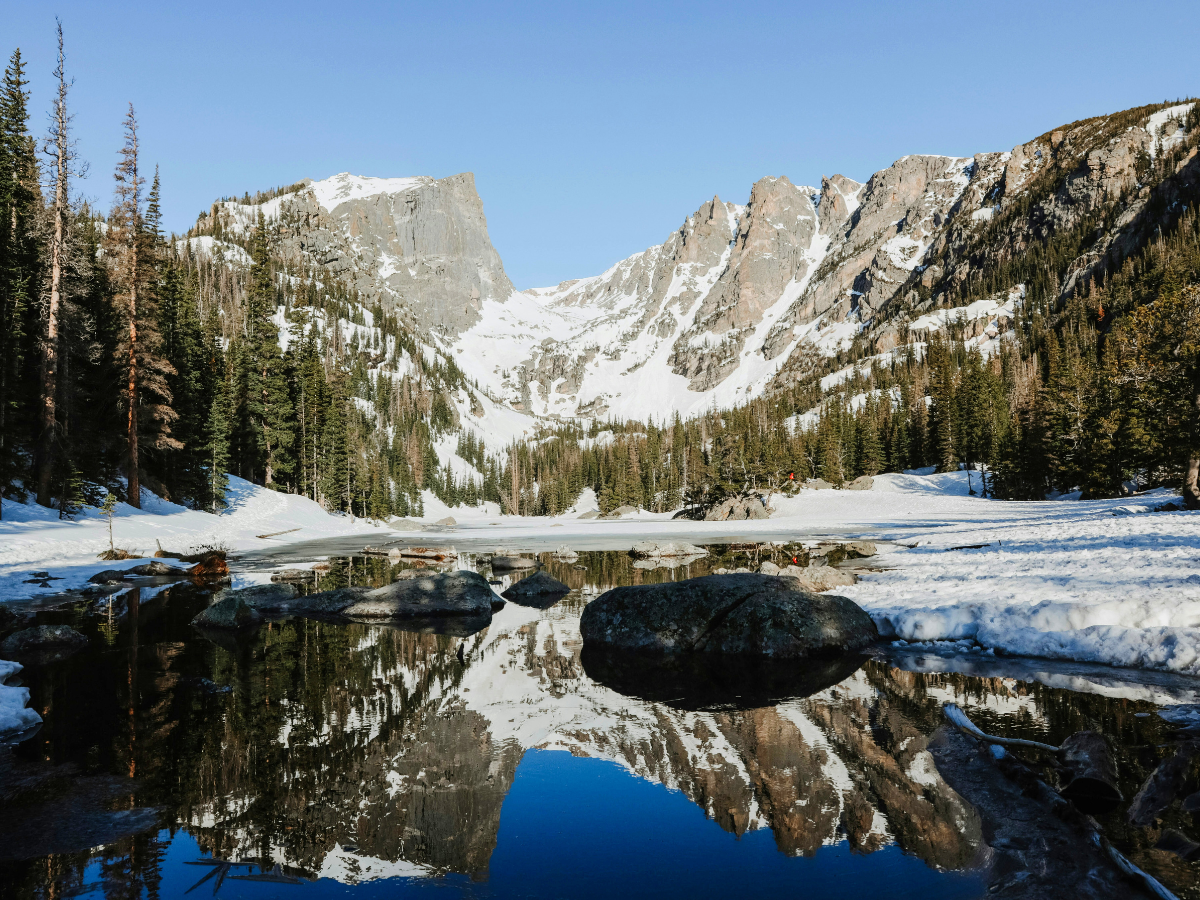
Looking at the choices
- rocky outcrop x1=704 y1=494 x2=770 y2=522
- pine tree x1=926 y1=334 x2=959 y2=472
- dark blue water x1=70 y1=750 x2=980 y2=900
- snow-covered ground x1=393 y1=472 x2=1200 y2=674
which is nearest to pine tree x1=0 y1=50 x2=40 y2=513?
dark blue water x1=70 y1=750 x2=980 y2=900

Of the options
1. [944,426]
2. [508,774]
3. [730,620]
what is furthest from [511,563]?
[944,426]

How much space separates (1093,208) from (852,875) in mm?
244428

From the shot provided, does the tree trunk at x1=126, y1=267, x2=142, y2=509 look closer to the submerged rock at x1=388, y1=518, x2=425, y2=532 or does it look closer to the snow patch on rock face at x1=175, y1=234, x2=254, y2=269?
the submerged rock at x1=388, y1=518, x2=425, y2=532

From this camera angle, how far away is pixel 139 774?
6.29 m

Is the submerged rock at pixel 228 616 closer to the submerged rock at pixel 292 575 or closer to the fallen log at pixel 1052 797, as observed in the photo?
the submerged rock at pixel 292 575

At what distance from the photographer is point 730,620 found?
11898mm

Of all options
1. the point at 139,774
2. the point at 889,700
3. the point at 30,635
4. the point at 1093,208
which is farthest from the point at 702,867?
the point at 1093,208

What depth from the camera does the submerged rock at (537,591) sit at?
18.3 m

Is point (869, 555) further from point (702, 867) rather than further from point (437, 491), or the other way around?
point (437, 491)

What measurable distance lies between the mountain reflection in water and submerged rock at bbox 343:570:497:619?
484 cm

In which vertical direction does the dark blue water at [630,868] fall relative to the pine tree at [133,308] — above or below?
below

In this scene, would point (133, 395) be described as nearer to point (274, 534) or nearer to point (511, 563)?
point (274, 534)

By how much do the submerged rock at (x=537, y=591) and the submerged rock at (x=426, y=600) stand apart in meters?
1.71

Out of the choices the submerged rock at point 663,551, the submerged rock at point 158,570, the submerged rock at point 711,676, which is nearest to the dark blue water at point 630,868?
the submerged rock at point 711,676
